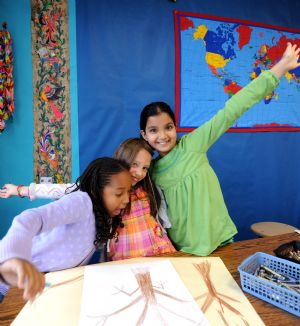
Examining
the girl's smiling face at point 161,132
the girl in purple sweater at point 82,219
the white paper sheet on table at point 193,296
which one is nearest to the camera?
the white paper sheet on table at point 193,296

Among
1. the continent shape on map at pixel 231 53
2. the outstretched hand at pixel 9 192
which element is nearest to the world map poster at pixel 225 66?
the continent shape on map at pixel 231 53

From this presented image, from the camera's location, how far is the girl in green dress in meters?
1.08

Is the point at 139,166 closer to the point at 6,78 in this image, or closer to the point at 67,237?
the point at 67,237

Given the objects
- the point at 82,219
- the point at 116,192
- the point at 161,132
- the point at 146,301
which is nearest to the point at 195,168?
the point at 161,132

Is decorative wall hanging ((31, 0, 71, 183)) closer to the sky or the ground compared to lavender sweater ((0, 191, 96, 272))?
closer to the sky

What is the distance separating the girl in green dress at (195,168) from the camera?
3.53 ft

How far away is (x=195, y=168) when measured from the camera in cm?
119

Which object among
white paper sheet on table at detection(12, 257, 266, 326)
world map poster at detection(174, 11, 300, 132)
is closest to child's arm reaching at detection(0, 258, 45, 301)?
white paper sheet on table at detection(12, 257, 266, 326)

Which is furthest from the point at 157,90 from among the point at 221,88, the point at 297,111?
the point at 297,111

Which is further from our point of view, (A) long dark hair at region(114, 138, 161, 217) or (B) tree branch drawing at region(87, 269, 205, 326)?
(A) long dark hair at region(114, 138, 161, 217)

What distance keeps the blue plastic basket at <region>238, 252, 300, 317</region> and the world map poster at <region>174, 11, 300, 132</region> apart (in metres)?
1.32

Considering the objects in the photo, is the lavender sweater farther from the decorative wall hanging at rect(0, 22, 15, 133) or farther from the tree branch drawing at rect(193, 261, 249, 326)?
the decorative wall hanging at rect(0, 22, 15, 133)

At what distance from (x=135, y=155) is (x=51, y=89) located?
0.91 meters

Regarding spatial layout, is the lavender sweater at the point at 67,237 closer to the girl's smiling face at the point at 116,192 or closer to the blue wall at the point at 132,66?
the girl's smiling face at the point at 116,192
